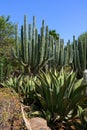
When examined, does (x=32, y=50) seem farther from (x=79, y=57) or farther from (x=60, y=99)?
(x=60, y=99)

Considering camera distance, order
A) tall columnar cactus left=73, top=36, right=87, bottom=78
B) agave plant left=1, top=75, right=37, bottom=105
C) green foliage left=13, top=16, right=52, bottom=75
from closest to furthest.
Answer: agave plant left=1, top=75, right=37, bottom=105, green foliage left=13, top=16, right=52, bottom=75, tall columnar cactus left=73, top=36, right=87, bottom=78

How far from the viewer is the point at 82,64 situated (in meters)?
16.0

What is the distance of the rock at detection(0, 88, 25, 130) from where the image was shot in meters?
5.60

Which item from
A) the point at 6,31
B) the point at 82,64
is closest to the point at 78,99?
the point at 82,64

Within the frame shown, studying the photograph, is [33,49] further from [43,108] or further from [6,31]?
[6,31]

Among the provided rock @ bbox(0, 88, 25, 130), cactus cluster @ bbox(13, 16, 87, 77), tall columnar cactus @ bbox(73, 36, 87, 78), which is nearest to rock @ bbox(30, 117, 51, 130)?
rock @ bbox(0, 88, 25, 130)

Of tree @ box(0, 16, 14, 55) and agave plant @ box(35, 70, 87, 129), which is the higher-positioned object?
tree @ box(0, 16, 14, 55)

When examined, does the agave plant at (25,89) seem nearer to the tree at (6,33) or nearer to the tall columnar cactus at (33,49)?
the tall columnar cactus at (33,49)

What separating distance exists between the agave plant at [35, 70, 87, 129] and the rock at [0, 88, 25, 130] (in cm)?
136

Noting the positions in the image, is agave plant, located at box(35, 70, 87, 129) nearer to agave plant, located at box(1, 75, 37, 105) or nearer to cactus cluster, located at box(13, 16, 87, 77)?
agave plant, located at box(1, 75, 37, 105)

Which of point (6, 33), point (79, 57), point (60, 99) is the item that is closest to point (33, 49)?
point (79, 57)

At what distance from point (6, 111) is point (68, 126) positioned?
200 cm

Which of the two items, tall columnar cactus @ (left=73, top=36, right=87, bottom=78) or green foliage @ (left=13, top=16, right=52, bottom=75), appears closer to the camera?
green foliage @ (left=13, top=16, right=52, bottom=75)

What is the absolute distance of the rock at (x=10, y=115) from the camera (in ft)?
18.4
